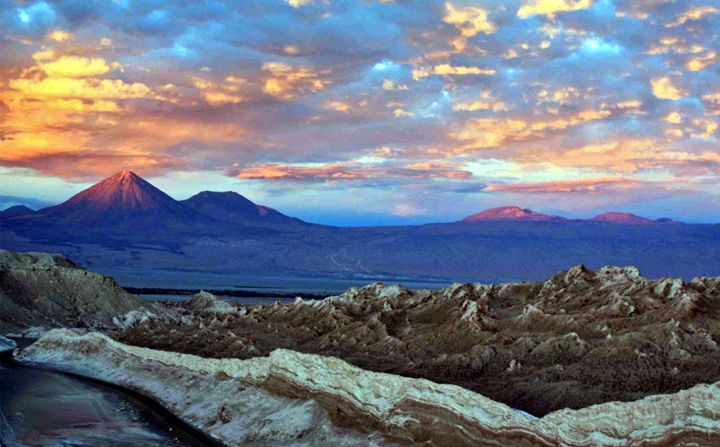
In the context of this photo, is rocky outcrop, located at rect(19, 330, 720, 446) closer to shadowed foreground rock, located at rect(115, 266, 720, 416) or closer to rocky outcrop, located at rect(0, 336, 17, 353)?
shadowed foreground rock, located at rect(115, 266, 720, 416)

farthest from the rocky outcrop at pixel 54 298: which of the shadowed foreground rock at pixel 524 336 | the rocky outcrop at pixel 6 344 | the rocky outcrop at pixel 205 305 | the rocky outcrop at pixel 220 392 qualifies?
the shadowed foreground rock at pixel 524 336

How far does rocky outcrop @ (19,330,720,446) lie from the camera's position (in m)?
23.7

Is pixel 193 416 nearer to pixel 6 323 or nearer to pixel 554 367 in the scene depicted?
pixel 554 367

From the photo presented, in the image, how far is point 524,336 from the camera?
3759 cm

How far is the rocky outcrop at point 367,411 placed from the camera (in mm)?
23703

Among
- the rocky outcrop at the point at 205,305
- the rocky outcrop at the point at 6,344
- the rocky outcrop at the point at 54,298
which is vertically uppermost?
the rocky outcrop at the point at 54,298

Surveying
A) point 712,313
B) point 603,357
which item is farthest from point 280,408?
point 712,313

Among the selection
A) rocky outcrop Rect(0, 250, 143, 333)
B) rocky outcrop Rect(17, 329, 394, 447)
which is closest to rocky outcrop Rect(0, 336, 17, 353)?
rocky outcrop Rect(17, 329, 394, 447)

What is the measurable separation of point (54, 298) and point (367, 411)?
62.6 meters

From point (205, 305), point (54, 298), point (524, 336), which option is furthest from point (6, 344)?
point (524, 336)

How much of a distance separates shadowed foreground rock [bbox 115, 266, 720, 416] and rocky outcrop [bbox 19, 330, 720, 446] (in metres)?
2.88

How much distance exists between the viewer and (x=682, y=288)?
130ft

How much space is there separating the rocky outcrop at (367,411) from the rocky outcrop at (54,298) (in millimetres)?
35054

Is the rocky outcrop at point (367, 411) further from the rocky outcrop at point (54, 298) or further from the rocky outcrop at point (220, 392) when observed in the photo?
the rocky outcrop at point (54, 298)
